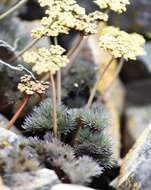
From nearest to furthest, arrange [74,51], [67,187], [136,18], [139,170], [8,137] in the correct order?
[67,187], [8,137], [139,170], [74,51], [136,18]

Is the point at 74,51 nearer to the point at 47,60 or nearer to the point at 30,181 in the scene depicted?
the point at 47,60

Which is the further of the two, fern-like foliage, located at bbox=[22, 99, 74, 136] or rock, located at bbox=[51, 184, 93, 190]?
fern-like foliage, located at bbox=[22, 99, 74, 136]

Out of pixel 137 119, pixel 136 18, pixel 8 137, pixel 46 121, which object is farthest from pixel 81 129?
pixel 136 18

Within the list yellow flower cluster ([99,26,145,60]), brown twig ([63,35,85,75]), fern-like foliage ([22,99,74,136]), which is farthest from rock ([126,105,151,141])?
fern-like foliage ([22,99,74,136])

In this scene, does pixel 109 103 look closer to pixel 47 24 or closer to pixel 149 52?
pixel 149 52

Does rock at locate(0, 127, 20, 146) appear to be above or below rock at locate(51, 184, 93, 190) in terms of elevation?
above

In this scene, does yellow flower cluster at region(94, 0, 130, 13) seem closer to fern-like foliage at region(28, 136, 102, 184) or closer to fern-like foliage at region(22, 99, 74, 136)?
fern-like foliage at region(22, 99, 74, 136)

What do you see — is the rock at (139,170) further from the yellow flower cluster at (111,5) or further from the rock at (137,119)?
the rock at (137,119)

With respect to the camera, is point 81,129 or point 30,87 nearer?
point 30,87
